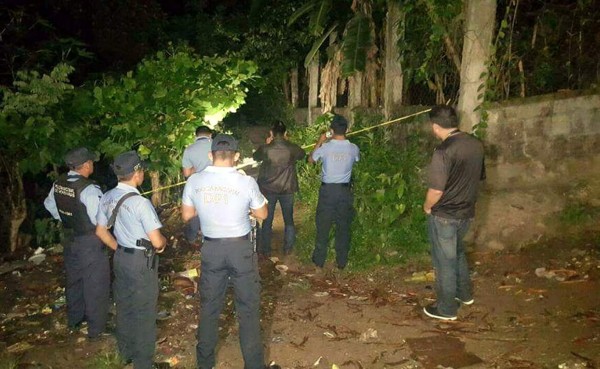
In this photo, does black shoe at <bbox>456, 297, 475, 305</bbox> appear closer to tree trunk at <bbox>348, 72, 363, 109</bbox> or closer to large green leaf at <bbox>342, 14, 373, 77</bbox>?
large green leaf at <bbox>342, 14, 373, 77</bbox>

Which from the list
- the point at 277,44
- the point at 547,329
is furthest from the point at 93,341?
the point at 277,44

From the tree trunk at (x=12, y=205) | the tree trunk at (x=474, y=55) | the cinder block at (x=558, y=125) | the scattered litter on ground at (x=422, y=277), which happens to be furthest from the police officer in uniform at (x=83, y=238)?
the cinder block at (x=558, y=125)

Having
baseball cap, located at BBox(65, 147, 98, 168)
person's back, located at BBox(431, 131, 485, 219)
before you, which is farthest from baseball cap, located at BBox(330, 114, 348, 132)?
baseball cap, located at BBox(65, 147, 98, 168)

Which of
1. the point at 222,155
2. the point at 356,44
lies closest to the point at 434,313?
the point at 222,155

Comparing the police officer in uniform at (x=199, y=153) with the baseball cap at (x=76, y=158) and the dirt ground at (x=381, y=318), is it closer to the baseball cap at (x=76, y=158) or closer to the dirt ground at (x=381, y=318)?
the dirt ground at (x=381, y=318)

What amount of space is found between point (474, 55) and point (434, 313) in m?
3.31

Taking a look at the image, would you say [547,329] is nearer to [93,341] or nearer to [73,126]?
[93,341]

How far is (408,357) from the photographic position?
4477 mm

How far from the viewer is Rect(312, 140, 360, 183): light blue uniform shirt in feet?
20.8

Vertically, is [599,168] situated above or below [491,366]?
above

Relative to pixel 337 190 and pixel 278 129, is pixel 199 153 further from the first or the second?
pixel 337 190

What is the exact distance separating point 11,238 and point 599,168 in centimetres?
810

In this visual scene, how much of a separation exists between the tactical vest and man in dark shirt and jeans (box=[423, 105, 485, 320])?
122 inches

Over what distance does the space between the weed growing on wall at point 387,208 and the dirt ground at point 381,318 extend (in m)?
0.29
